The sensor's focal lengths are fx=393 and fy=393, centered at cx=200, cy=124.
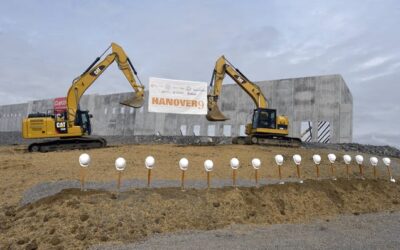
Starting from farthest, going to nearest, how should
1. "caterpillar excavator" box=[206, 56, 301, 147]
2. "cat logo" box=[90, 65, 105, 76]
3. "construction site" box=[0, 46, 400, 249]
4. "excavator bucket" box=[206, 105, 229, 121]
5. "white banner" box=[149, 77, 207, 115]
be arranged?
"white banner" box=[149, 77, 207, 115], "caterpillar excavator" box=[206, 56, 301, 147], "cat logo" box=[90, 65, 105, 76], "excavator bucket" box=[206, 105, 229, 121], "construction site" box=[0, 46, 400, 249]

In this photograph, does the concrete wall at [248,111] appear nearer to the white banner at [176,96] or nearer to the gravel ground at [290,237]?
the white banner at [176,96]

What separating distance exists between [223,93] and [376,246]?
3766 centimetres

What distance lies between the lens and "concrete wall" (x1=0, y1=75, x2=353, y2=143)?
37.8 metres

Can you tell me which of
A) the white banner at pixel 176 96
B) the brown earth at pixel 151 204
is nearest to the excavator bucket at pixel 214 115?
the white banner at pixel 176 96

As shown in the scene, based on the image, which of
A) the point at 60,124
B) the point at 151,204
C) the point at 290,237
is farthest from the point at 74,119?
the point at 290,237

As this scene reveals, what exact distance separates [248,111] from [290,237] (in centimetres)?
3503

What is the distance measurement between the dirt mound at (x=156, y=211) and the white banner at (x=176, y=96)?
18.8 metres

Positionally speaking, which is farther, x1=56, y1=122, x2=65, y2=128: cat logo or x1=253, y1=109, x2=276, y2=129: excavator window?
x1=253, y1=109, x2=276, y2=129: excavator window

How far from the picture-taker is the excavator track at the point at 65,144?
24.9 m

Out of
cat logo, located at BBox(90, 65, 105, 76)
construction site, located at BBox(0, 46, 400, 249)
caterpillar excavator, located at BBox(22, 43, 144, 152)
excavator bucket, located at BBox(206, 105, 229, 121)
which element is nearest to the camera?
construction site, located at BBox(0, 46, 400, 249)

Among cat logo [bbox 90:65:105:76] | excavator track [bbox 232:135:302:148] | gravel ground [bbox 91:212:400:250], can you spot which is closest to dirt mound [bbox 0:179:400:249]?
gravel ground [bbox 91:212:400:250]

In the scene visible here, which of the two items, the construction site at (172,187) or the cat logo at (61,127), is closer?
the construction site at (172,187)

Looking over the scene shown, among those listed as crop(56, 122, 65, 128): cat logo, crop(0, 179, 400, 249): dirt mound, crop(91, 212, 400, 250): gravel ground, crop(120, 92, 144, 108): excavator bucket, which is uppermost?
crop(120, 92, 144, 108): excavator bucket

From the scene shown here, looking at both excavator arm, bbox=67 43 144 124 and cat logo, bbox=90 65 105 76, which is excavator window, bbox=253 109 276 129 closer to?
excavator arm, bbox=67 43 144 124
